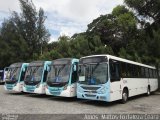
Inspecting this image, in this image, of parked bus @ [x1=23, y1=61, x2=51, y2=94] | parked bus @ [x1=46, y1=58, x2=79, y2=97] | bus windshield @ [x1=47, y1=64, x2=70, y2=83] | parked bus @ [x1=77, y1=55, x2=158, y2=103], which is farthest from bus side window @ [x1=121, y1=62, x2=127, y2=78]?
parked bus @ [x1=23, y1=61, x2=51, y2=94]

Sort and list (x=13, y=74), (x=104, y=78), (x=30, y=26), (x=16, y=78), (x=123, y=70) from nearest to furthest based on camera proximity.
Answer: (x=104, y=78)
(x=123, y=70)
(x=16, y=78)
(x=13, y=74)
(x=30, y=26)

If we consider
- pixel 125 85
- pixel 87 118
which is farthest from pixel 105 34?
pixel 87 118

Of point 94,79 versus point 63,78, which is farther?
point 63,78

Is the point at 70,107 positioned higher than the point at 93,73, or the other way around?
the point at 93,73

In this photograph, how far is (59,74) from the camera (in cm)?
1762

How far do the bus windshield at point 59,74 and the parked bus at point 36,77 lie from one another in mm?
1352

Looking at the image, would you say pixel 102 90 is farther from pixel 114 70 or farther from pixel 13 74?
pixel 13 74

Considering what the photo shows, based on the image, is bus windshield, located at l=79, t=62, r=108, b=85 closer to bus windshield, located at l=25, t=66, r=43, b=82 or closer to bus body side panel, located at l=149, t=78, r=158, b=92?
bus windshield, located at l=25, t=66, r=43, b=82

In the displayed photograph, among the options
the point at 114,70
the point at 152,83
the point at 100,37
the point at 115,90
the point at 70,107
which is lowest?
the point at 70,107

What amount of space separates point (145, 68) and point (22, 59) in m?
30.7

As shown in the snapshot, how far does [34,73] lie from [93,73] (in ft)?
19.9

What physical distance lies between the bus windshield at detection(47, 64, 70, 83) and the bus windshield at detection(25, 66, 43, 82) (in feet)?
5.53

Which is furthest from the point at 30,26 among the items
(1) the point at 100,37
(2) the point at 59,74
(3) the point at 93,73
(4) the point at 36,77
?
(3) the point at 93,73

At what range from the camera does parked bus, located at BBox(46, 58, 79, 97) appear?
665 inches
